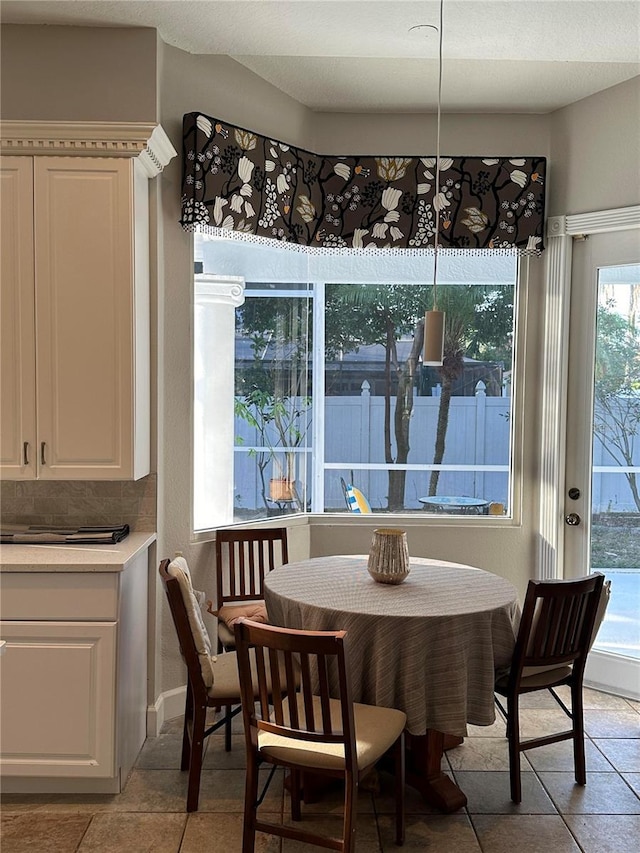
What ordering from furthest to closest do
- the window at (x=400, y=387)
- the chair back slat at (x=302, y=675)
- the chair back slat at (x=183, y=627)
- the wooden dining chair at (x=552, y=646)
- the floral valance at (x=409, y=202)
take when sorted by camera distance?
1. the window at (x=400, y=387)
2. the floral valance at (x=409, y=202)
3. the wooden dining chair at (x=552, y=646)
4. the chair back slat at (x=183, y=627)
5. the chair back slat at (x=302, y=675)

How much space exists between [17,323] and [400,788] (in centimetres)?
222

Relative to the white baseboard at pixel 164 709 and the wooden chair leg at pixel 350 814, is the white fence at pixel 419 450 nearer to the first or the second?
the white baseboard at pixel 164 709

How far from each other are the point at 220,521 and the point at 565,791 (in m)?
1.95

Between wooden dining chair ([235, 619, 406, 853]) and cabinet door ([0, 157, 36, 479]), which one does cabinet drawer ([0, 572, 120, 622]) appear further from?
wooden dining chair ([235, 619, 406, 853])

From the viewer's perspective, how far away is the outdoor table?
4398 millimetres

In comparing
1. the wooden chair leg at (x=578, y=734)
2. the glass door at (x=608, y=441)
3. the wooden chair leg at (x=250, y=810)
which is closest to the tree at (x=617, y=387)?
A: the glass door at (x=608, y=441)

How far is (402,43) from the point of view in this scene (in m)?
3.36

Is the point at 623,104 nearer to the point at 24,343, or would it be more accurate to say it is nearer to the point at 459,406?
the point at 459,406

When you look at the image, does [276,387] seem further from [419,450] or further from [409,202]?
[409,202]

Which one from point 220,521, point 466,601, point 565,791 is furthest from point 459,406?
point 565,791

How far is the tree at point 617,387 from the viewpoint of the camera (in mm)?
3998

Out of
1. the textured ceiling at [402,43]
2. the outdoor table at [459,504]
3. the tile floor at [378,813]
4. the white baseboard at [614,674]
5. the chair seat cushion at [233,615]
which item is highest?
the textured ceiling at [402,43]

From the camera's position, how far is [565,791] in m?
2.96

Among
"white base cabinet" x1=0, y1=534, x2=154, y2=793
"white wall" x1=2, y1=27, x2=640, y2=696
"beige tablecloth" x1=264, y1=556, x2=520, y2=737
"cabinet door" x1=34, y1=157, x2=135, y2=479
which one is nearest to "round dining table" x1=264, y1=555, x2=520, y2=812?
"beige tablecloth" x1=264, y1=556, x2=520, y2=737
